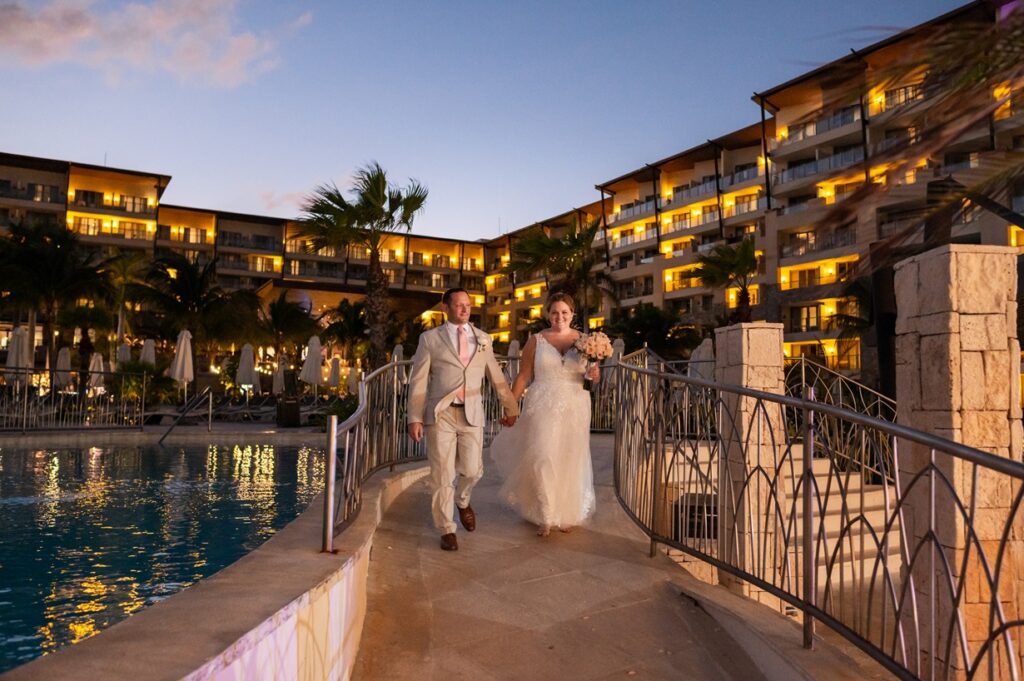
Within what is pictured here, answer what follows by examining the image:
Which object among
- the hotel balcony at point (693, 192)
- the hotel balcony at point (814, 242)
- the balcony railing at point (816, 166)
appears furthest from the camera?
the hotel balcony at point (693, 192)

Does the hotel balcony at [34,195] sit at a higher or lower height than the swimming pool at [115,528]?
higher

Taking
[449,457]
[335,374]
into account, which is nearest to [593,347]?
[449,457]

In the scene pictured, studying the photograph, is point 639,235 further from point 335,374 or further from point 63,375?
point 63,375

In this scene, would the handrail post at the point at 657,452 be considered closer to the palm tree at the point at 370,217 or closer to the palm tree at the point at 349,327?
the palm tree at the point at 370,217

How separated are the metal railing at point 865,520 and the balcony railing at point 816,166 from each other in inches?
1529

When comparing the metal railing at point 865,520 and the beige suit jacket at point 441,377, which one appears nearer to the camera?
the metal railing at point 865,520

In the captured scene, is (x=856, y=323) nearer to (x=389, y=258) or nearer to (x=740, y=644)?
(x=740, y=644)

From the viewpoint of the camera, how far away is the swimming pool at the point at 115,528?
5.02 metres

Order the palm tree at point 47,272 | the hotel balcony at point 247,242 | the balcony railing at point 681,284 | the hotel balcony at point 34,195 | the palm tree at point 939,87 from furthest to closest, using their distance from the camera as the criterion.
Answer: the hotel balcony at point 247,242, the hotel balcony at point 34,195, the balcony railing at point 681,284, the palm tree at point 47,272, the palm tree at point 939,87

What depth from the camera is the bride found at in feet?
19.8

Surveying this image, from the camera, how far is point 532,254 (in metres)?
30.9

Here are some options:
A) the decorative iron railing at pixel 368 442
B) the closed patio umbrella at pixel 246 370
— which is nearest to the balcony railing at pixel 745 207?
the closed patio umbrella at pixel 246 370

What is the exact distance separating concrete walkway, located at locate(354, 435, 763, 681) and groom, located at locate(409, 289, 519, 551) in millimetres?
462

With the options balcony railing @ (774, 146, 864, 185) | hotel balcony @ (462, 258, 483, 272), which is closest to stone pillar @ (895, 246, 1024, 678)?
balcony railing @ (774, 146, 864, 185)
